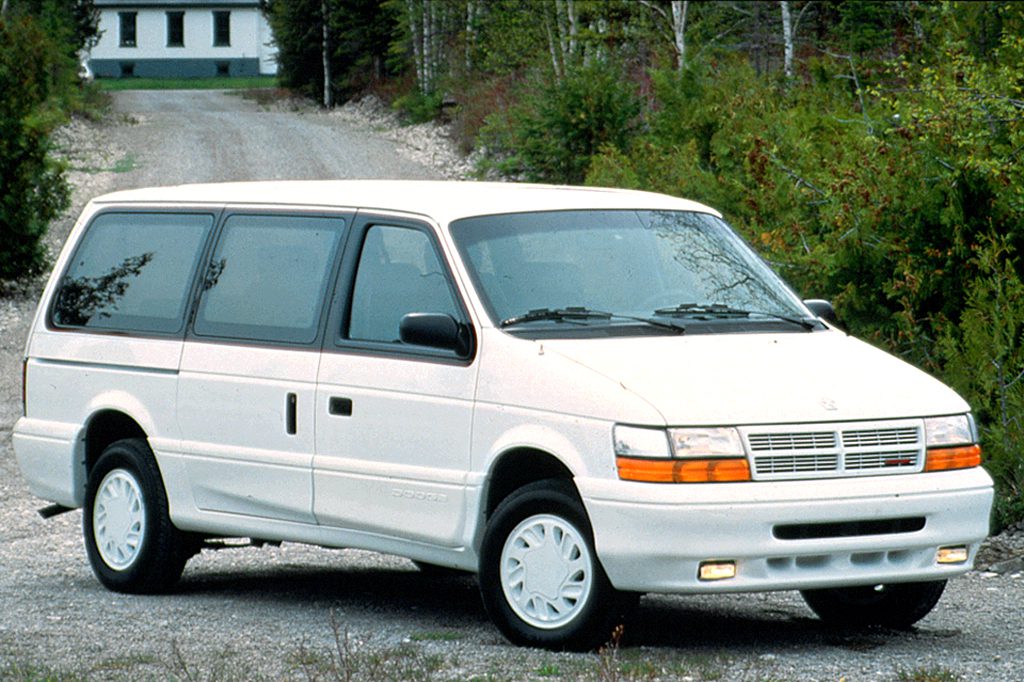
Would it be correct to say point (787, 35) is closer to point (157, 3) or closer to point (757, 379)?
point (757, 379)

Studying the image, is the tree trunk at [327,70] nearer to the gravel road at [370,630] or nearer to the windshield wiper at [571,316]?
the gravel road at [370,630]

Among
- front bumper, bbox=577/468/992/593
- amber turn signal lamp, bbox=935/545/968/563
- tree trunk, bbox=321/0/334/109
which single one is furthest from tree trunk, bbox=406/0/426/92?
front bumper, bbox=577/468/992/593

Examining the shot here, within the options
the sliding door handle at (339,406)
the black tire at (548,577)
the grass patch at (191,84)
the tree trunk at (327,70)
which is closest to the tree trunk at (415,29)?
the tree trunk at (327,70)

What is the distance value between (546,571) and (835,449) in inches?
47.6

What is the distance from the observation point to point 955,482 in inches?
282

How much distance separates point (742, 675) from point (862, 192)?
643cm

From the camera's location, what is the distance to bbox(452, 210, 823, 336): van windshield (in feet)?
25.0

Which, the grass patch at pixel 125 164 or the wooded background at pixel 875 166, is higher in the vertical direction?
the wooded background at pixel 875 166

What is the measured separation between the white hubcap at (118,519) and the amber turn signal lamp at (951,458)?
13.2 ft

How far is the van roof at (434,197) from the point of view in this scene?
8.10 metres

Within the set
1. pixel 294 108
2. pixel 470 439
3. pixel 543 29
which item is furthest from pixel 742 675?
pixel 294 108

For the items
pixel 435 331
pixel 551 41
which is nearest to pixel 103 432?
pixel 435 331

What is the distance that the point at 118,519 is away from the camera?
30.7 feet

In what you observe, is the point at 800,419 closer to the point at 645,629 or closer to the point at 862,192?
the point at 645,629
